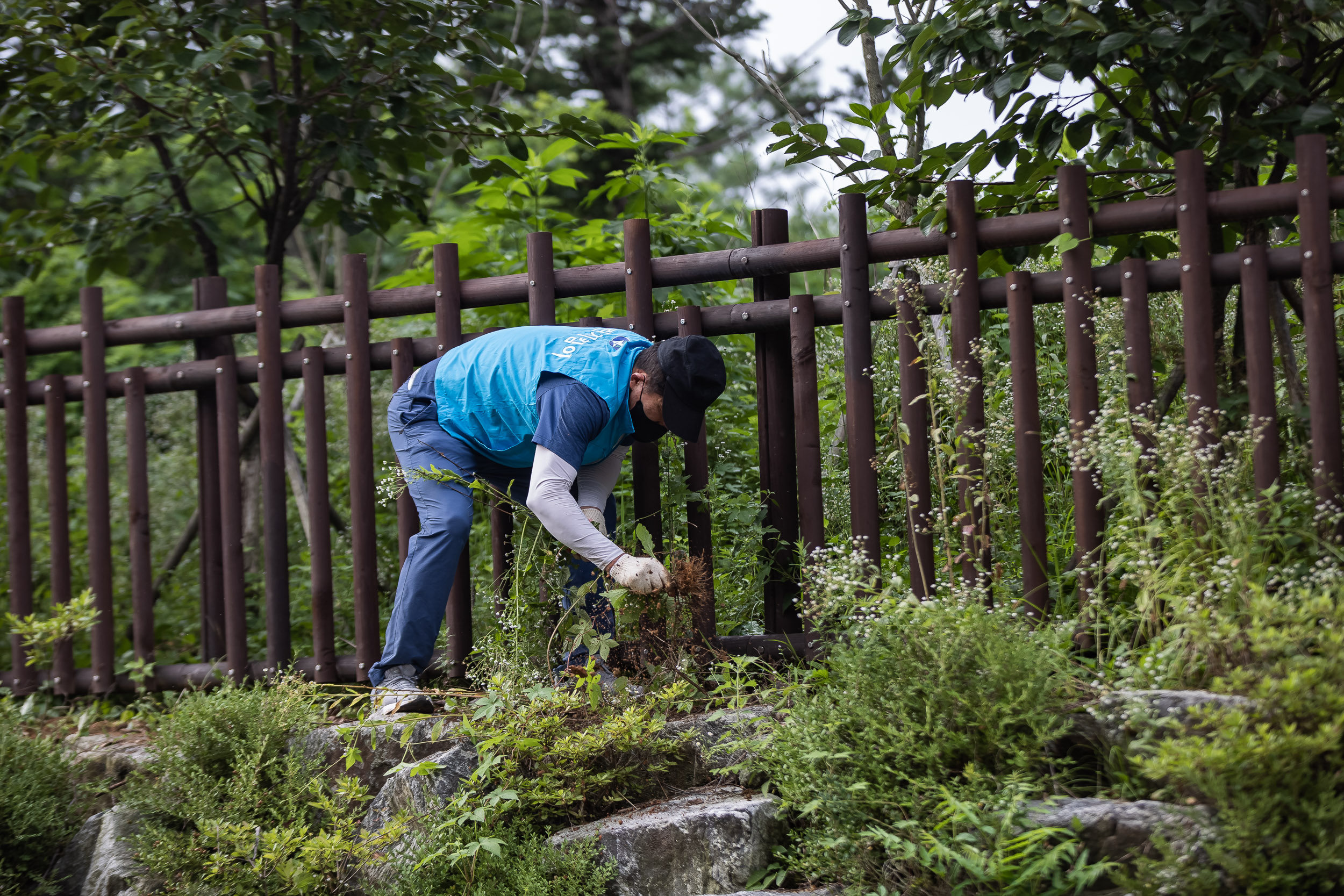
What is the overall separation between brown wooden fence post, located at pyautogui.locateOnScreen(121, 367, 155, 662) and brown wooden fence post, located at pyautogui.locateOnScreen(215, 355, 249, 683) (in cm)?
38

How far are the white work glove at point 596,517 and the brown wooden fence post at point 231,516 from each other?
5.87ft

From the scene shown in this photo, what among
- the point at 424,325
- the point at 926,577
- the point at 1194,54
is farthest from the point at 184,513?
the point at 1194,54

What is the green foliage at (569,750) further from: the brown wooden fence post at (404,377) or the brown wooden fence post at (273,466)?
the brown wooden fence post at (273,466)

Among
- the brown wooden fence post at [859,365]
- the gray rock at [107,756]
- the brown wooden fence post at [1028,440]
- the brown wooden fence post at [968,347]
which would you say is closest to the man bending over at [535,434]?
the brown wooden fence post at [859,365]

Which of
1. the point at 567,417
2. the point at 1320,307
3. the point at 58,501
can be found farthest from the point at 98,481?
the point at 1320,307

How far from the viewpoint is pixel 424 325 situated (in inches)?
236

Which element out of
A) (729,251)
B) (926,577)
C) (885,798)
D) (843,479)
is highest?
(729,251)

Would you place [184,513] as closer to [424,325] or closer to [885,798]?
[424,325]

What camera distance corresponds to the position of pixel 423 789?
3092 mm

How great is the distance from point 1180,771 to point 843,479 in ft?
6.95

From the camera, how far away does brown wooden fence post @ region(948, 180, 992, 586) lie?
3.38 m

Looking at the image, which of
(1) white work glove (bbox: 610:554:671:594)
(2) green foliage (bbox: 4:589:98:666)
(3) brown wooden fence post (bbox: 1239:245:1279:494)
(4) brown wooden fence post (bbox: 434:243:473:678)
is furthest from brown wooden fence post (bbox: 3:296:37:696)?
(3) brown wooden fence post (bbox: 1239:245:1279:494)

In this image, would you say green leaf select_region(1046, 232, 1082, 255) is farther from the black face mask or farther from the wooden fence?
the black face mask

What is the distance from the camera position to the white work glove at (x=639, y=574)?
10.4 ft
